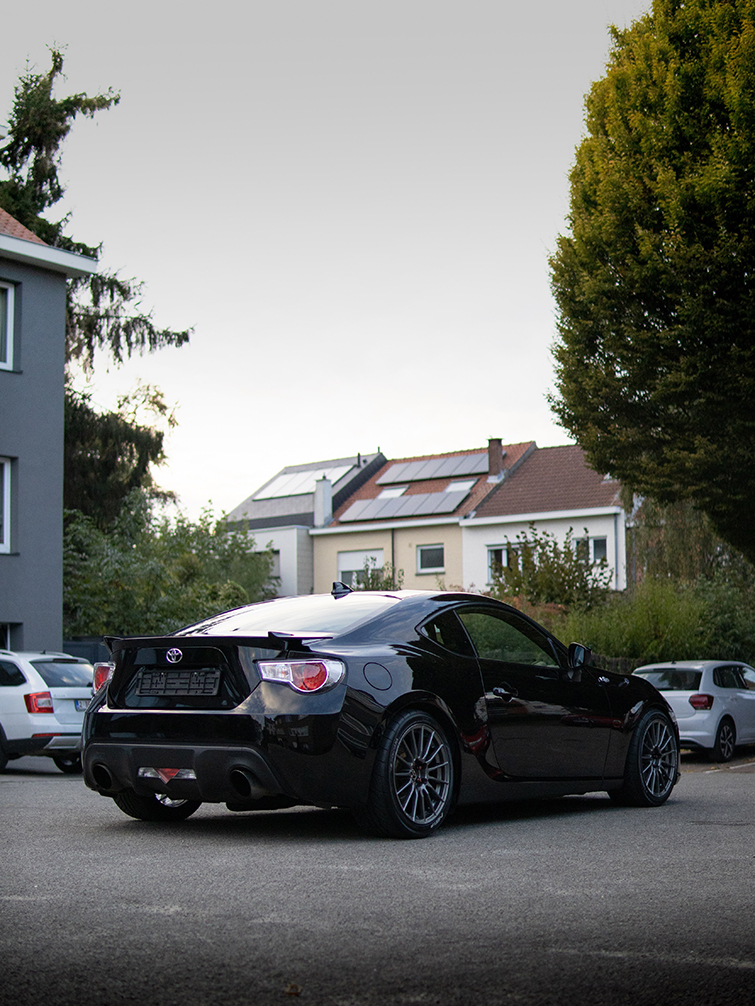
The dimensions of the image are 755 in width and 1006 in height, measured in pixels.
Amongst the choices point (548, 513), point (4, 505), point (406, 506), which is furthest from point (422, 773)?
point (406, 506)

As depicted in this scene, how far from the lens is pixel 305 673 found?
23.5ft

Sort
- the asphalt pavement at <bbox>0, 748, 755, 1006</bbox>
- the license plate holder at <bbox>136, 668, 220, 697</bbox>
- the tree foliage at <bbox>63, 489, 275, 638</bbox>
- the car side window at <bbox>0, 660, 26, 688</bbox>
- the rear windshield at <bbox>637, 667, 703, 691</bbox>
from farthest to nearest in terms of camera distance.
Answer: the tree foliage at <bbox>63, 489, 275, 638</bbox>
the rear windshield at <bbox>637, 667, 703, 691</bbox>
the car side window at <bbox>0, 660, 26, 688</bbox>
the license plate holder at <bbox>136, 668, 220, 697</bbox>
the asphalt pavement at <bbox>0, 748, 755, 1006</bbox>

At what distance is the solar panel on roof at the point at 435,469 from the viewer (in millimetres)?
55156

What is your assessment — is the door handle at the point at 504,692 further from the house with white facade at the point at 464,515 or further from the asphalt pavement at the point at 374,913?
the house with white facade at the point at 464,515

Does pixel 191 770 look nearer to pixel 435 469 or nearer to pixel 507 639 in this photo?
pixel 507 639

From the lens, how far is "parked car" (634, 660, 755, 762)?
17.8 metres

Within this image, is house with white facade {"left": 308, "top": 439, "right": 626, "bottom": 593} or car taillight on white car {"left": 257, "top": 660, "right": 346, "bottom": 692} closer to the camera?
car taillight on white car {"left": 257, "top": 660, "right": 346, "bottom": 692}

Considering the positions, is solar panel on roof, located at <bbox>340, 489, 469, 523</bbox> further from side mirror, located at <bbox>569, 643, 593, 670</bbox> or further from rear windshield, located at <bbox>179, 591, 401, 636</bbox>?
rear windshield, located at <bbox>179, 591, 401, 636</bbox>

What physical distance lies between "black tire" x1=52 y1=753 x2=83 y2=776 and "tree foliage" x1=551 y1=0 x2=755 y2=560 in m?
9.54

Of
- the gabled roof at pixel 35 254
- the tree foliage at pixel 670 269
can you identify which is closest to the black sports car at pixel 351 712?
the tree foliage at pixel 670 269

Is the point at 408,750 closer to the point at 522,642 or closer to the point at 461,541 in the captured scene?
the point at 522,642

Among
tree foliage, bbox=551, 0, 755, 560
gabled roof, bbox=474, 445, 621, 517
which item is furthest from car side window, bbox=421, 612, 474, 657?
gabled roof, bbox=474, 445, 621, 517

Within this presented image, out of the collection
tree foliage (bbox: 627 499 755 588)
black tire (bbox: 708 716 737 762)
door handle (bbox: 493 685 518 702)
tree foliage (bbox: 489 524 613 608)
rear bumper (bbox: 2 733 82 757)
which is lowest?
black tire (bbox: 708 716 737 762)

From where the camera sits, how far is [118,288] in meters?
35.3
